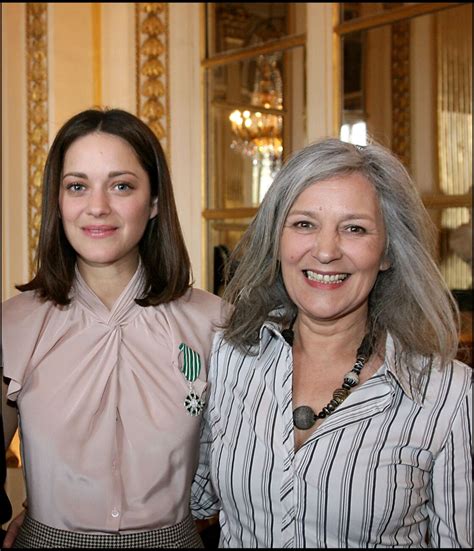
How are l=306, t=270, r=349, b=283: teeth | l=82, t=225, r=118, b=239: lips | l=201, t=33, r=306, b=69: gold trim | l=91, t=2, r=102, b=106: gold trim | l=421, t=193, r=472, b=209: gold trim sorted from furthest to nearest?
l=91, t=2, r=102, b=106: gold trim
l=201, t=33, r=306, b=69: gold trim
l=421, t=193, r=472, b=209: gold trim
l=82, t=225, r=118, b=239: lips
l=306, t=270, r=349, b=283: teeth

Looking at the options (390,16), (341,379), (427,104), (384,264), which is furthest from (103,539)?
(390,16)

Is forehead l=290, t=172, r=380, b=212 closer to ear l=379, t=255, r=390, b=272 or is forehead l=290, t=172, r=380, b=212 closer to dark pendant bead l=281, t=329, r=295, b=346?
ear l=379, t=255, r=390, b=272

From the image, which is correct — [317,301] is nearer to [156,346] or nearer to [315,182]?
[315,182]

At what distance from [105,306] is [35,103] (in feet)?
10.3

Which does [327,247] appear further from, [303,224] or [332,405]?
[332,405]

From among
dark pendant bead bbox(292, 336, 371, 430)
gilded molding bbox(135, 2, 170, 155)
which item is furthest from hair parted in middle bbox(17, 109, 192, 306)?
gilded molding bbox(135, 2, 170, 155)

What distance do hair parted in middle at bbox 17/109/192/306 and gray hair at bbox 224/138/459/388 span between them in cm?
28

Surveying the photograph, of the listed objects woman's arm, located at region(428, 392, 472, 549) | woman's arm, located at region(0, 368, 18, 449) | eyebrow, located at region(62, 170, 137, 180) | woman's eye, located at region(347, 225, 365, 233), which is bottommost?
woman's arm, located at region(428, 392, 472, 549)

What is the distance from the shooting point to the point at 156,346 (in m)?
1.99

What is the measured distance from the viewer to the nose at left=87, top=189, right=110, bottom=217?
76.3 inches

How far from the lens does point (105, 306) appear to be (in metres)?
2.05

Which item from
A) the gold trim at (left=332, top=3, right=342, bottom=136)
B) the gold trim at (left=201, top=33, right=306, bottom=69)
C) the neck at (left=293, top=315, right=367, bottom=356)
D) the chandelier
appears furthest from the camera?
the chandelier

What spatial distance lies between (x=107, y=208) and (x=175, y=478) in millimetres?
623

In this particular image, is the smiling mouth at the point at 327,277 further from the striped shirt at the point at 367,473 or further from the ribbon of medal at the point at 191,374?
the ribbon of medal at the point at 191,374
